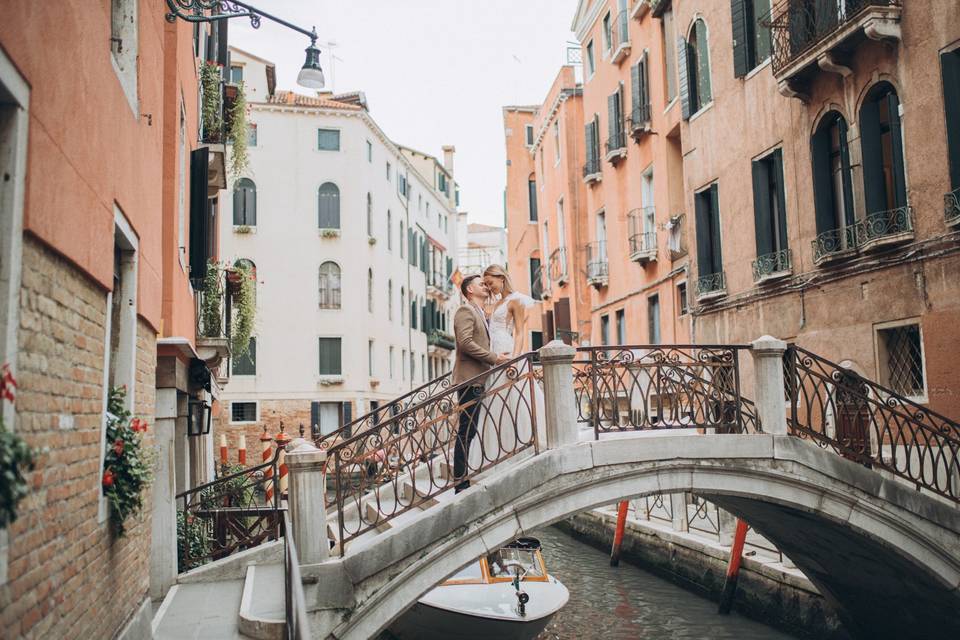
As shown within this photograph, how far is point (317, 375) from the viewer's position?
34.3m

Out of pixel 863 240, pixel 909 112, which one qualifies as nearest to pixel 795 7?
pixel 909 112

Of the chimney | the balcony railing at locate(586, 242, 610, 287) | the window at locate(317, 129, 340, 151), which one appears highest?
the chimney

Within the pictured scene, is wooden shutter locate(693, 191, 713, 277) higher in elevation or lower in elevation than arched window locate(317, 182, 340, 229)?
lower

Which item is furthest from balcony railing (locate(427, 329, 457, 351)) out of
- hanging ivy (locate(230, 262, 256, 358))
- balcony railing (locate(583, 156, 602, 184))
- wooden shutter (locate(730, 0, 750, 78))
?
wooden shutter (locate(730, 0, 750, 78))

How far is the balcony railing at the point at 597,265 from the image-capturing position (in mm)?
23828

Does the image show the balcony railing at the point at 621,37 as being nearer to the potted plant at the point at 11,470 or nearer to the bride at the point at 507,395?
the bride at the point at 507,395

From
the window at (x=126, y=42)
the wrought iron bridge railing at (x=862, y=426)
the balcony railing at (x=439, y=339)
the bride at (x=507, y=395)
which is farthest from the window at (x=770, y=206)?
the balcony railing at (x=439, y=339)

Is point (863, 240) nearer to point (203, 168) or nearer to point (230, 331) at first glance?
point (203, 168)

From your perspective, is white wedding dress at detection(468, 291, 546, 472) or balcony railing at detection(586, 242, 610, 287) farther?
balcony railing at detection(586, 242, 610, 287)

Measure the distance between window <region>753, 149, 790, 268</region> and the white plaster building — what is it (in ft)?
75.0

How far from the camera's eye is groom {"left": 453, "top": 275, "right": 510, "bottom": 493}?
8.02 meters

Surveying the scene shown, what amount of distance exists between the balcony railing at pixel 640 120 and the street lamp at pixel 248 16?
12657 mm

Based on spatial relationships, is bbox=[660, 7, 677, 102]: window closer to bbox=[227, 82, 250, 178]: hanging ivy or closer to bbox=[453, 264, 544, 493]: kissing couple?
bbox=[227, 82, 250, 178]: hanging ivy

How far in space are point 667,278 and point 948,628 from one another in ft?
34.2
